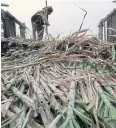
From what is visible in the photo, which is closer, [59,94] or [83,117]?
[83,117]

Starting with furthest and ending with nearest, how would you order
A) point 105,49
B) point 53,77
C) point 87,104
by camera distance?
1. point 105,49
2. point 53,77
3. point 87,104

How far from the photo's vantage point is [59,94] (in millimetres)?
1720

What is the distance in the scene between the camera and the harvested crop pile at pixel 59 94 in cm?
155

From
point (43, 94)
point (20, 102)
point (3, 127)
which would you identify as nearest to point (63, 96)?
point (43, 94)

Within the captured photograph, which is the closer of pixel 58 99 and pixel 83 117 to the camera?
pixel 83 117

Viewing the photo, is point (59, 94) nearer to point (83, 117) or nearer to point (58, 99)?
point (58, 99)

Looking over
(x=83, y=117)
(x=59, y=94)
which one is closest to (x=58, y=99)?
Answer: (x=59, y=94)

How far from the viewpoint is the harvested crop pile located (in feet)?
5.07

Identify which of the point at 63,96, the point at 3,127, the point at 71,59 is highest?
the point at 71,59

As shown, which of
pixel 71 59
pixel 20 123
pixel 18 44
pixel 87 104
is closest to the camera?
pixel 20 123

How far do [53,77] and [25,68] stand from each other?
319 millimetres

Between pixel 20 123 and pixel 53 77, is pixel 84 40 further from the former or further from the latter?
pixel 20 123

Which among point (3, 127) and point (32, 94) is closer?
point (3, 127)

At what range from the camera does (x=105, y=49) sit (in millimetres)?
2900
